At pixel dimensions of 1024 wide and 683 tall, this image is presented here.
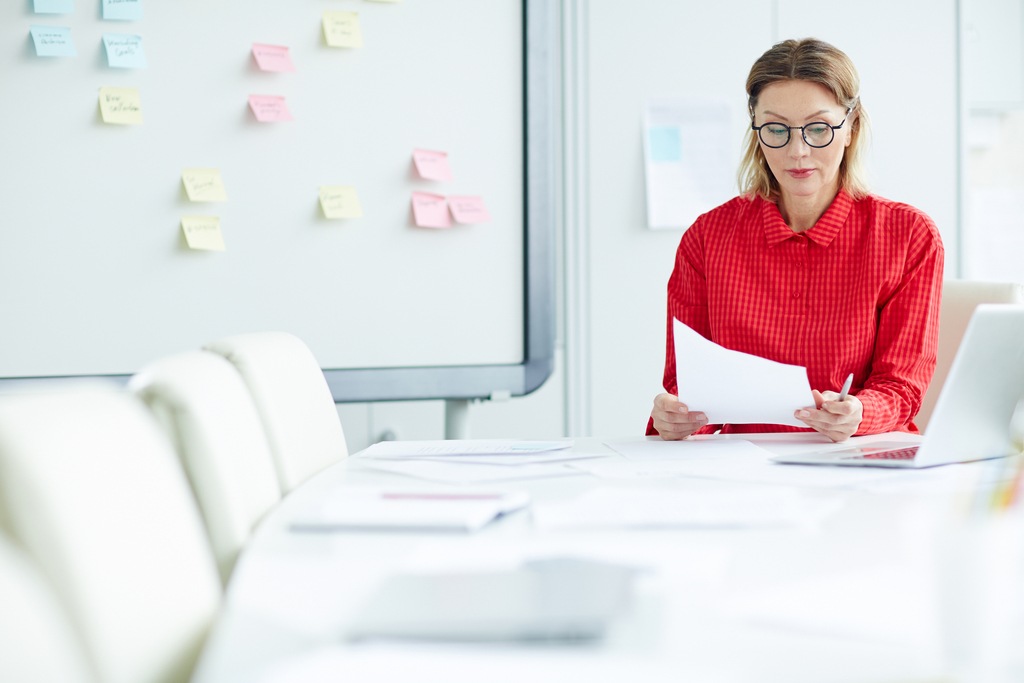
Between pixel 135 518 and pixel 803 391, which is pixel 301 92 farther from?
pixel 135 518

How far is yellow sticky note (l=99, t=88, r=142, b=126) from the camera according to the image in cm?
209

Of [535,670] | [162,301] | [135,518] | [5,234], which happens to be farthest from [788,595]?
[5,234]

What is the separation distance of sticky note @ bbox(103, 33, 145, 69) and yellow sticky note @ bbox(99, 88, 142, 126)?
51 mm

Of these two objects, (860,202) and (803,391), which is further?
(860,202)

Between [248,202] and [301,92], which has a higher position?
[301,92]

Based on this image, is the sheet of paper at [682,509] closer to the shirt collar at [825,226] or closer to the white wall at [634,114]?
the shirt collar at [825,226]

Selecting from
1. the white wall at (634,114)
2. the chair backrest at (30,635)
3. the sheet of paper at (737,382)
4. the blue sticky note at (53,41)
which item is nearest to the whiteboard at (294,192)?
the blue sticky note at (53,41)

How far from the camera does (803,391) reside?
128 centimetres

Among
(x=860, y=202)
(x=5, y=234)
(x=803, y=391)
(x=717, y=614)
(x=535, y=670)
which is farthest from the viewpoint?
(x=5, y=234)

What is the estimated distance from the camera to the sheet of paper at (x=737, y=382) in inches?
50.4

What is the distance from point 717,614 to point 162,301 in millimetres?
1732

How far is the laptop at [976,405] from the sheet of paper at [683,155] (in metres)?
1.46

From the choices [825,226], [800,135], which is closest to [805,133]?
[800,135]

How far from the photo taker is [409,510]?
0.91 metres
